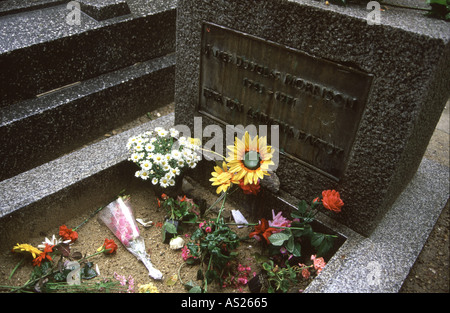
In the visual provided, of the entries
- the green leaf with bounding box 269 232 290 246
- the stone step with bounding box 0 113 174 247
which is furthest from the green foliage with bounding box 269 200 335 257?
the stone step with bounding box 0 113 174 247

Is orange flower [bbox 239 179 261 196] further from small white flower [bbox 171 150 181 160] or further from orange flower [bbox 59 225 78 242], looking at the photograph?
orange flower [bbox 59 225 78 242]

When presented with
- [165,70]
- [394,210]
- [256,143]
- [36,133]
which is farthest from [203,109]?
[394,210]

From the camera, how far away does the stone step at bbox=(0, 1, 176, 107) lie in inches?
109

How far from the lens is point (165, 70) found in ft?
11.8

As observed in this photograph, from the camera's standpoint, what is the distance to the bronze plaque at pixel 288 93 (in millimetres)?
2086

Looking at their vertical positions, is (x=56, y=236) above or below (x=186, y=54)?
below

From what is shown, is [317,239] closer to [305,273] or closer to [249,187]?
[305,273]

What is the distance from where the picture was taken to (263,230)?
2381 millimetres

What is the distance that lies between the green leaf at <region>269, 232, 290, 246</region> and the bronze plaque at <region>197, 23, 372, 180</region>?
1.45ft

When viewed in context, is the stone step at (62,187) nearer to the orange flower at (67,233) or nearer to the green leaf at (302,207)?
the orange flower at (67,233)

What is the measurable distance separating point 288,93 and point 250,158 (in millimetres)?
439

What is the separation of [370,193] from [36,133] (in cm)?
229
